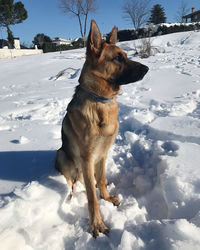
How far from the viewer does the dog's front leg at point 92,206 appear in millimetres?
1618

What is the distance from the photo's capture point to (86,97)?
187cm

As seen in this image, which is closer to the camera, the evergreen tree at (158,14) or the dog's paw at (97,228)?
the dog's paw at (97,228)

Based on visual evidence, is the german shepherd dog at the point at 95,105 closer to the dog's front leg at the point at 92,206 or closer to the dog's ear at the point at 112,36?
the dog's front leg at the point at 92,206

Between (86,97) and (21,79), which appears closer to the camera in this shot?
(86,97)

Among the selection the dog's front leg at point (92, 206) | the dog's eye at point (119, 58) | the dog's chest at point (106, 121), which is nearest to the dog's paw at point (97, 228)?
the dog's front leg at point (92, 206)

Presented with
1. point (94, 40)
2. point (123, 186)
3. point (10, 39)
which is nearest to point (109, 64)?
point (94, 40)

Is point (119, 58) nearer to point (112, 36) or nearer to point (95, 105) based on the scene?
point (112, 36)

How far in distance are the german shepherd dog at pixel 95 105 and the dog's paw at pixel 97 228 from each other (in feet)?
0.07

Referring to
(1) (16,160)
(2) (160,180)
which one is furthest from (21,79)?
(2) (160,180)

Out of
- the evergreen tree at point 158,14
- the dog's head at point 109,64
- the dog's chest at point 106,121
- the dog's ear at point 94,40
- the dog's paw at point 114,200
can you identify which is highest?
the evergreen tree at point 158,14

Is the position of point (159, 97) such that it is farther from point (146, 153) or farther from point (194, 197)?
point (194, 197)

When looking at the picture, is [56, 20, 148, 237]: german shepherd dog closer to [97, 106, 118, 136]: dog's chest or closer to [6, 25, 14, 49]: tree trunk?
[97, 106, 118, 136]: dog's chest

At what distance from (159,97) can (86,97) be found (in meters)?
3.11

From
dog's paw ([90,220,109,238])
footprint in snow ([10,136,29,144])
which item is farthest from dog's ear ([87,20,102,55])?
footprint in snow ([10,136,29,144])
